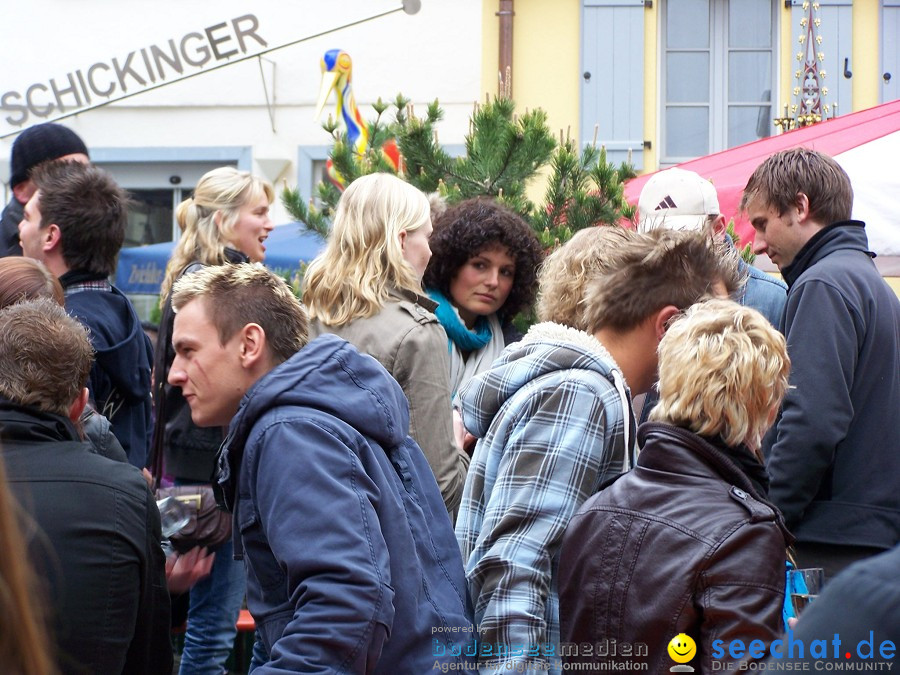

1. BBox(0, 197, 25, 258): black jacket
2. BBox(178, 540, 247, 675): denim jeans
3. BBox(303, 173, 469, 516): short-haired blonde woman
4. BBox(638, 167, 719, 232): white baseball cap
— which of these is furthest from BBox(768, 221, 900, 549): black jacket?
BBox(0, 197, 25, 258): black jacket

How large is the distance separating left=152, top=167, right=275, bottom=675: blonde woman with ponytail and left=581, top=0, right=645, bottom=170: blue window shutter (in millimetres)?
6972

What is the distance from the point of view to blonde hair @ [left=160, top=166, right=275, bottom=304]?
418cm

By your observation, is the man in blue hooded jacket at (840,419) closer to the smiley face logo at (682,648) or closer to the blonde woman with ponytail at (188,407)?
the smiley face logo at (682,648)

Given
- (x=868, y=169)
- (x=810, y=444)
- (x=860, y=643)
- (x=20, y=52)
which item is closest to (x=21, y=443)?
(x=860, y=643)

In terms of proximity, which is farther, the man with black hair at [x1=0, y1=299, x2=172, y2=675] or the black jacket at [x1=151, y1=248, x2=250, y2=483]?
the black jacket at [x1=151, y1=248, x2=250, y2=483]

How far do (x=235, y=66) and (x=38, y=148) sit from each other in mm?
7153

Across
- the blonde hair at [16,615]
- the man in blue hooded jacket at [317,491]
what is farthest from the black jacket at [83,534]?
the blonde hair at [16,615]

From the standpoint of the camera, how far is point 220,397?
2346 mm

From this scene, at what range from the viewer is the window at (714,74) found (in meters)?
11.0

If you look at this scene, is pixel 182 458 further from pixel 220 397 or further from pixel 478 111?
pixel 478 111

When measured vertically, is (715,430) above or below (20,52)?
below

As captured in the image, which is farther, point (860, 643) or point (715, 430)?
point (715, 430)

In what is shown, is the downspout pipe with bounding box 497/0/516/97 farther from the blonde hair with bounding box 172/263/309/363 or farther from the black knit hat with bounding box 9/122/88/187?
the blonde hair with bounding box 172/263/309/363

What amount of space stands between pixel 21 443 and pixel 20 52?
32.3 ft
